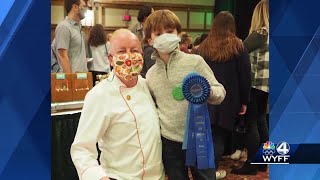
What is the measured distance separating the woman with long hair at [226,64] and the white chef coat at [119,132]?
98cm

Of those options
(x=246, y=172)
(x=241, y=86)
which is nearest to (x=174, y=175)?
(x=241, y=86)

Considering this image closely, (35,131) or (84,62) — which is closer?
(35,131)

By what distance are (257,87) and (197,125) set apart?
5.15ft

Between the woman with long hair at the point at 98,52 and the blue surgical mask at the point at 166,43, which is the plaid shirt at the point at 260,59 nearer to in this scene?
the woman with long hair at the point at 98,52

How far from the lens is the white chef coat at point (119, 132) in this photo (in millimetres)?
1542

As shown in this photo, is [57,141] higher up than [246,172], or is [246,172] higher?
[57,141]

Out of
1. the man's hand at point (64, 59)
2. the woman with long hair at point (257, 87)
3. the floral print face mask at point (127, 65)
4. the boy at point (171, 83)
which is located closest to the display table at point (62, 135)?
the man's hand at point (64, 59)

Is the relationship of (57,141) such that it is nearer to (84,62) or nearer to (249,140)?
(84,62)

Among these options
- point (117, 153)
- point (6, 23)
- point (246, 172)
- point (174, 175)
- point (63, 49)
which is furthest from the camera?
point (246, 172)

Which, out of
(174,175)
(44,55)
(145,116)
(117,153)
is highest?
(44,55)

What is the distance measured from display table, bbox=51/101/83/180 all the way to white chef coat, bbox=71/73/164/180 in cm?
100

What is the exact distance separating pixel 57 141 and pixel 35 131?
0.57m

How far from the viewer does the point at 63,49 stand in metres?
2.82

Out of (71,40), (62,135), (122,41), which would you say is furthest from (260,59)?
(122,41)
